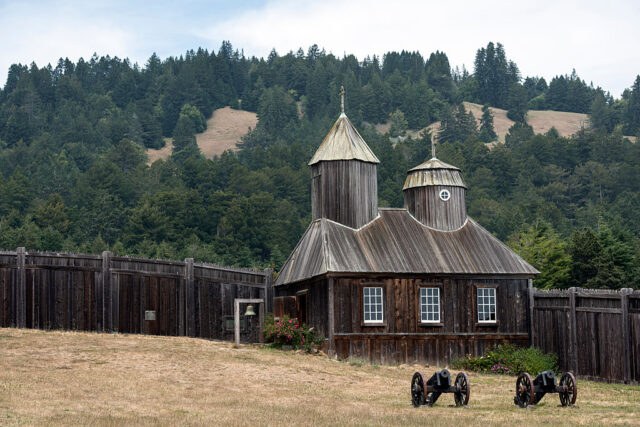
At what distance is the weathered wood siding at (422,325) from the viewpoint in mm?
33844

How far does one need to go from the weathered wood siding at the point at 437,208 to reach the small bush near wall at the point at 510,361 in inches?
231

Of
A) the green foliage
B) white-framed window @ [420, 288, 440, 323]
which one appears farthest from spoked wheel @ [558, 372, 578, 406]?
the green foliage

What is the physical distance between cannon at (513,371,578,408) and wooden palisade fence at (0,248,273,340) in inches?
624

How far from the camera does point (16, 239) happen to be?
101 m

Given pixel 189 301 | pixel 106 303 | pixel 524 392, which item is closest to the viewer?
pixel 524 392

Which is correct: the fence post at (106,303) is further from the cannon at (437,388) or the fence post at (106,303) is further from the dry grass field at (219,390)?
the cannon at (437,388)

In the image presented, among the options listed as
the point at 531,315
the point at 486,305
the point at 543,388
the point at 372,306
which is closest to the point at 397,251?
the point at 372,306

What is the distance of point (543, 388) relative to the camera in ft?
70.3

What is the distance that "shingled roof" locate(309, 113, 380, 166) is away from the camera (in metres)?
37.3

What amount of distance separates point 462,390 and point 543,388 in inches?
75.8

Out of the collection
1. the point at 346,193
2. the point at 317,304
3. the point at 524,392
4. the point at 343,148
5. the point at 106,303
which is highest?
the point at 343,148

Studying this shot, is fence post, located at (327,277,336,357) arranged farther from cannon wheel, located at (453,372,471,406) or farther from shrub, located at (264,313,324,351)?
cannon wheel, located at (453,372,471,406)

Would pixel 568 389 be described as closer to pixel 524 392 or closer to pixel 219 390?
pixel 524 392

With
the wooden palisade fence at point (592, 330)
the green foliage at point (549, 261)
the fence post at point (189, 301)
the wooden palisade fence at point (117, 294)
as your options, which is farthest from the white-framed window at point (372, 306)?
the green foliage at point (549, 261)
